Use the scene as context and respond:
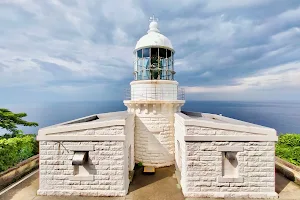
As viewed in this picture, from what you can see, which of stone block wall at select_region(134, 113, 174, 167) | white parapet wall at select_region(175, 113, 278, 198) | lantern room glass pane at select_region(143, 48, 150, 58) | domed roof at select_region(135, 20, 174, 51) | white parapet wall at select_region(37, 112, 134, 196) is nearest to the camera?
white parapet wall at select_region(175, 113, 278, 198)

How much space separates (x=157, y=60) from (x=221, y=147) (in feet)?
22.4

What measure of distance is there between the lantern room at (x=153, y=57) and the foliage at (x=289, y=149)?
1231 cm

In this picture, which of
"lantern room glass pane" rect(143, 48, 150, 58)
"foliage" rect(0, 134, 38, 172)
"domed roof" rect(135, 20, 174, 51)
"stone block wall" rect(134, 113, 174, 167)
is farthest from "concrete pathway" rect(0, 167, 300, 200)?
"domed roof" rect(135, 20, 174, 51)

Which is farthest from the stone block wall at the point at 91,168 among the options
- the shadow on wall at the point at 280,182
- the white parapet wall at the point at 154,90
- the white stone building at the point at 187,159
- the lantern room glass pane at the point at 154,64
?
the shadow on wall at the point at 280,182

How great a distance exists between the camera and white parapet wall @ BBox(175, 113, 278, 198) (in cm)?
707

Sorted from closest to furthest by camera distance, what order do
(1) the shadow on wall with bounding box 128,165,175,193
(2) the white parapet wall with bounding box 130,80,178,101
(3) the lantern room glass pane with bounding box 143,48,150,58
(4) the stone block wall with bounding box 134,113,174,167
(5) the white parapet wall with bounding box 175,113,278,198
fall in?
(5) the white parapet wall with bounding box 175,113,278,198, (1) the shadow on wall with bounding box 128,165,175,193, (4) the stone block wall with bounding box 134,113,174,167, (2) the white parapet wall with bounding box 130,80,178,101, (3) the lantern room glass pane with bounding box 143,48,150,58

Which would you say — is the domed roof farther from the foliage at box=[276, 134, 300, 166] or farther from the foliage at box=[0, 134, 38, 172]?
the foliage at box=[276, 134, 300, 166]

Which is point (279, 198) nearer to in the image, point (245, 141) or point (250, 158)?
point (250, 158)

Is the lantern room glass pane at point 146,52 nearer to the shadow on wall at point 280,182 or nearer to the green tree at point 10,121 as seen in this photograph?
the shadow on wall at point 280,182

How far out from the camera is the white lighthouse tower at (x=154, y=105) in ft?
34.3

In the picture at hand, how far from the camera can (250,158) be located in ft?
23.4

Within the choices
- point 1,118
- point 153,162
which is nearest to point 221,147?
point 153,162

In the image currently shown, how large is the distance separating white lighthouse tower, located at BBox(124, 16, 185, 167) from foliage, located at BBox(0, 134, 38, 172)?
756cm

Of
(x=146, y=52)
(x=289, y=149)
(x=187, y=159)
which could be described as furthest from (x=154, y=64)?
(x=289, y=149)
